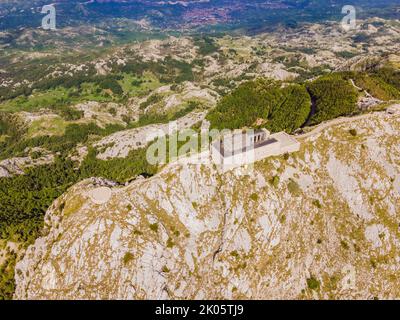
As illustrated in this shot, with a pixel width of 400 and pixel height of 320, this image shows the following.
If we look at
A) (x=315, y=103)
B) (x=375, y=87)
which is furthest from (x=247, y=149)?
(x=375, y=87)

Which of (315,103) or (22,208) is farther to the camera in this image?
(315,103)

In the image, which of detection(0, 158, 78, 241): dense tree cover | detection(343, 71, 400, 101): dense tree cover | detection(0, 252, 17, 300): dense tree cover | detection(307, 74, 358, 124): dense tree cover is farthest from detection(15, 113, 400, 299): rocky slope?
detection(343, 71, 400, 101): dense tree cover

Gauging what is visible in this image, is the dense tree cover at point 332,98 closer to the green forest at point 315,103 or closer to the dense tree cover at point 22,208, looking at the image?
the green forest at point 315,103

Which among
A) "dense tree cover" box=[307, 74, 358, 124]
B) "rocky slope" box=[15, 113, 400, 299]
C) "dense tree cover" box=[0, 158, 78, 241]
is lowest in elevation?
"dense tree cover" box=[0, 158, 78, 241]

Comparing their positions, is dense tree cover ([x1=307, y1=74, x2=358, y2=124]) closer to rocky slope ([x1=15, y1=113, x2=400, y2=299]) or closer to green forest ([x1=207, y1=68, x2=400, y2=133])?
green forest ([x1=207, y1=68, x2=400, y2=133])

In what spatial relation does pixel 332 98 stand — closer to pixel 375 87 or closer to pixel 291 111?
pixel 291 111
